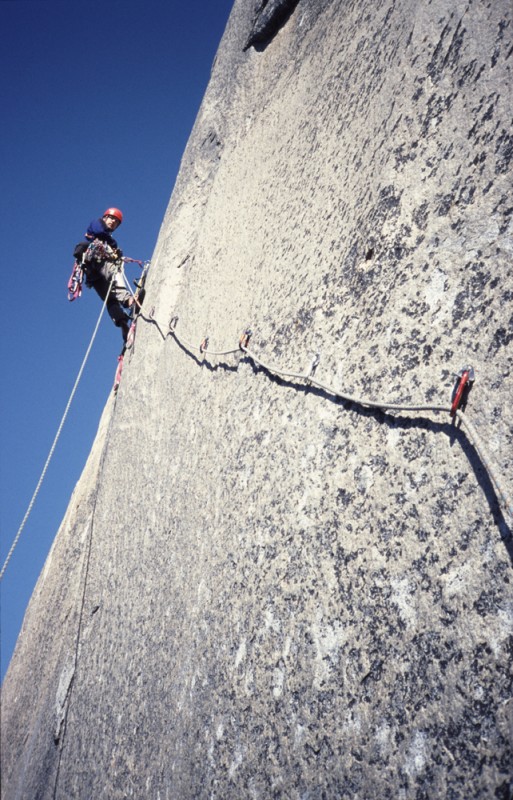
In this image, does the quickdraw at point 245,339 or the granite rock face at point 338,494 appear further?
the quickdraw at point 245,339

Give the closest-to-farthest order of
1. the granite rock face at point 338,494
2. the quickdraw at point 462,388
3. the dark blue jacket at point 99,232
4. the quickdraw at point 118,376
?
the granite rock face at point 338,494
the quickdraw at point 462,388
the quickdraw at point 118,376
the dark blue jacket at point 99,232

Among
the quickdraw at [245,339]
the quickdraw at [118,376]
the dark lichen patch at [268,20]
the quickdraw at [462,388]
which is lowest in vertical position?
the quickdraw at [462,388]

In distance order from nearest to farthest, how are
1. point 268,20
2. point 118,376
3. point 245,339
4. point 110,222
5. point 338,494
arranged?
point 338,494 < point 245,339 < point 268,20 < point 118,376 < point 110,222

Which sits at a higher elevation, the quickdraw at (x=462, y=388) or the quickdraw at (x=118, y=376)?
the quickdraw at (x=118, y=376)

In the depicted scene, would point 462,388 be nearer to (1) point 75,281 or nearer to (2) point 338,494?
(2) point 338,494

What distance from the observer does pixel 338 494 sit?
1988 millimetres

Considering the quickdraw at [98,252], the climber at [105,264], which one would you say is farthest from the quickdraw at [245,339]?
the quickdraw at [98,252]

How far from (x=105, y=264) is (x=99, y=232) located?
1.65 feet

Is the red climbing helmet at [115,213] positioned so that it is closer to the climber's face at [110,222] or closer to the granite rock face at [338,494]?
the climber's face at [110,222]

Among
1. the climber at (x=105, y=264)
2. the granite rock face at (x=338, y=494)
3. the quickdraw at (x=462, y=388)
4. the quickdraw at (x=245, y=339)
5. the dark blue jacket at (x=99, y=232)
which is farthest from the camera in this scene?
the dark blue jacket at (x=99, y=232)

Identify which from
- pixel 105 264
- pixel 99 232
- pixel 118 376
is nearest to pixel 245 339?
pixel 118 376

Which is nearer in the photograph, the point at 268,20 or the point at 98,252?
the point at 268,20

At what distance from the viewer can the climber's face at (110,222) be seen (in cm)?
718

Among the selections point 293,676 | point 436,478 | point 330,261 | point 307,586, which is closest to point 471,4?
point 330,261
